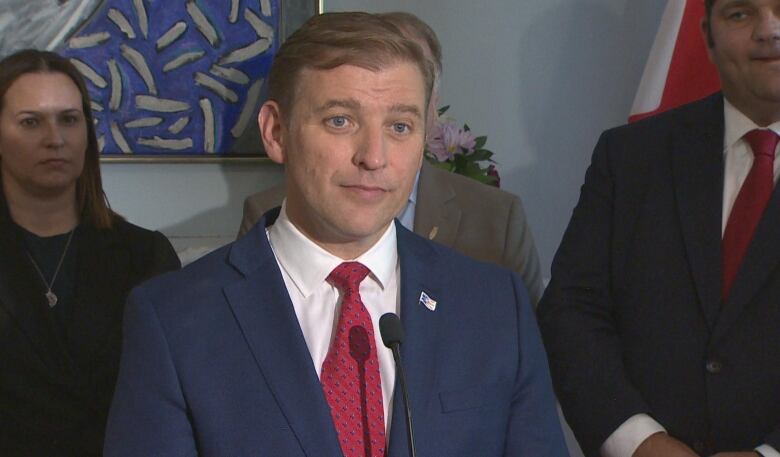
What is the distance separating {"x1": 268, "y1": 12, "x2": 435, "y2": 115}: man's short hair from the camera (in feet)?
4.66

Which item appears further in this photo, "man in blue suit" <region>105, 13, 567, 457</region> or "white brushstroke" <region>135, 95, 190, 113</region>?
"white brushstroke" <region>135, 95, 190, 113</region>

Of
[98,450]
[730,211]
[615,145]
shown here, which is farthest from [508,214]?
[98,450]

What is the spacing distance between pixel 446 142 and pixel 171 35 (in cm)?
105

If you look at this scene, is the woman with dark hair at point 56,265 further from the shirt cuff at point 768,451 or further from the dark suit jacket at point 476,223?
the shirt cuff at point 768,451

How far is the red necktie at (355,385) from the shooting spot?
4.52 ft

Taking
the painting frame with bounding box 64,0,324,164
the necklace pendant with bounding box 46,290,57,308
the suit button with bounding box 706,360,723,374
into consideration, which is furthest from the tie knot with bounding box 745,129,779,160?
the painting frame with bounding box 64,0,324,164

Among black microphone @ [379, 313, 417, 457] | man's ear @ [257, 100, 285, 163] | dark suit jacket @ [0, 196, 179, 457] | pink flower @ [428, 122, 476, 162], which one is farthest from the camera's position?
pink flower @ [428, 122, 476, 162]

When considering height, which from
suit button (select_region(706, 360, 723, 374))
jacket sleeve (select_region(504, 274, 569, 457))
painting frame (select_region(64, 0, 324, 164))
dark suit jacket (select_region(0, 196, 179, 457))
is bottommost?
dark suit jacket (select_region(0, 196, 179, 457))

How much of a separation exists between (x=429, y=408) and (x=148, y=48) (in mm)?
2354

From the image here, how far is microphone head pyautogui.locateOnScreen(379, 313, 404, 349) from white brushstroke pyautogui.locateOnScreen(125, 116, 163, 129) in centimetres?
232

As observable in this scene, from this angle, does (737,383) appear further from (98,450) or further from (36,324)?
(36,324)

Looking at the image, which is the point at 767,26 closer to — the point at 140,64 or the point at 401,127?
the point at 401,127

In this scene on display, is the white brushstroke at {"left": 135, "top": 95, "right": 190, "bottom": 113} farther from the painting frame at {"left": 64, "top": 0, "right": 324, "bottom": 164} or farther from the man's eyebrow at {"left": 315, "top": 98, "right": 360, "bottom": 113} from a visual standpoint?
the man's eyebrow at {"left": 315, "top": 98, "right": 360, "bottom": 113}

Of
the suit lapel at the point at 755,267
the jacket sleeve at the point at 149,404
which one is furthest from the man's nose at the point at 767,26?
the jacket sleeve at the point at 149,404
